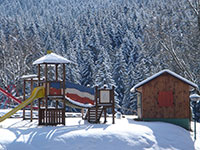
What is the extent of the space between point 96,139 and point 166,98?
6.96 meters

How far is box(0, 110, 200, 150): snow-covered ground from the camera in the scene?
14602 mm

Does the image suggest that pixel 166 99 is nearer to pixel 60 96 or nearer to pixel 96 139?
pixel 60 96

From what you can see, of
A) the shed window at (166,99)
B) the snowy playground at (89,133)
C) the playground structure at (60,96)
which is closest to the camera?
the snowy playground at (89,133)

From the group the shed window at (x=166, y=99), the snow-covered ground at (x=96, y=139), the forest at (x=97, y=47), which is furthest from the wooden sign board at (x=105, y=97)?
the forest at (x=97, y=47)

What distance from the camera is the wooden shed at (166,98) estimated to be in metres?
20.6

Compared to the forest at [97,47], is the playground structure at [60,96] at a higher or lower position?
lower

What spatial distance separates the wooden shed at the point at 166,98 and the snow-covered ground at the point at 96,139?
118 inches

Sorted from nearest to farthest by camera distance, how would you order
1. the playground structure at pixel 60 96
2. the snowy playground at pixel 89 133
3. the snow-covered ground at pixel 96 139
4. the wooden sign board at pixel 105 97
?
the snow-covered ground at pixel 96 139
the snowy playground at pixel 89 133
the playground structure at pixel 60 96
the wooden sign board at pixel 105 97

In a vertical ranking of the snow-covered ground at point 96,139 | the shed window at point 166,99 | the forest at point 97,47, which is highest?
the forest at point 97,47

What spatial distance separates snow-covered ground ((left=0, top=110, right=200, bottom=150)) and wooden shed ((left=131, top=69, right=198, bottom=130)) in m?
2.99

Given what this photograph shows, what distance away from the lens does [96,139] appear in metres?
15.3

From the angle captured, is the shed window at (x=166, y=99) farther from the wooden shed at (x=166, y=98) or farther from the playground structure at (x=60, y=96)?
the playground structure at (x=60, y=96)

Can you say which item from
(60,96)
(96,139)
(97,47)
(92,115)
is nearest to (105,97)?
(60,96)

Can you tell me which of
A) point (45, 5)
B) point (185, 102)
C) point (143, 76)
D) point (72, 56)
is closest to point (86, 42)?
point (72, 56)
